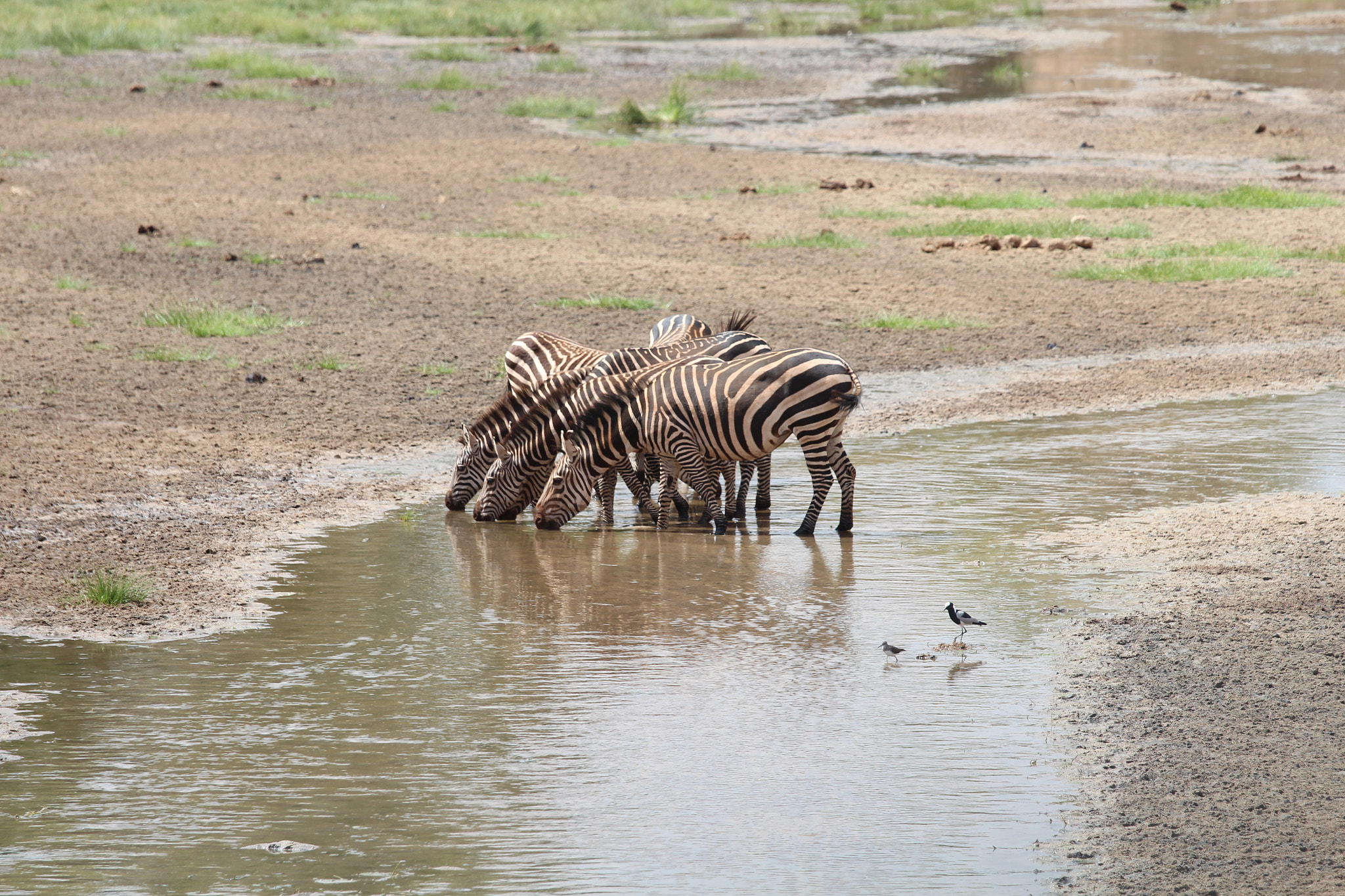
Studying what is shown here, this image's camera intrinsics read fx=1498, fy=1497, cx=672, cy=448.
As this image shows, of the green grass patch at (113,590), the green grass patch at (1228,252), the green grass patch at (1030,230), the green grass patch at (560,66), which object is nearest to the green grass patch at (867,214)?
the green grass patch at (1030,230)

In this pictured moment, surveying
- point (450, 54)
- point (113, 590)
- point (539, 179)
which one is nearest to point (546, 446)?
point (113, 590)

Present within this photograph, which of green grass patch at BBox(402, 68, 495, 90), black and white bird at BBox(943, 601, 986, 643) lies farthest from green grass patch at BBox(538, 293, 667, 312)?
green grass patch at BBox(402, 68, 495, 90)

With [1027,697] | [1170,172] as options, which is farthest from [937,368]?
[1170,172]

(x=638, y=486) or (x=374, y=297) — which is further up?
(x=374, y=297)

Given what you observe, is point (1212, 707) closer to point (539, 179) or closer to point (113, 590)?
point (113, 590)

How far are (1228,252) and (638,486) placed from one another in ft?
32.0

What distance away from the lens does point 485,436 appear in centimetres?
955

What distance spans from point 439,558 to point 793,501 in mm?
2456

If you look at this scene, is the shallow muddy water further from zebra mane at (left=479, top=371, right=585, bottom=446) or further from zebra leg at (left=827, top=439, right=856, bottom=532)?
zebra mane at (left=479, top=371, right=585, bottom=446)

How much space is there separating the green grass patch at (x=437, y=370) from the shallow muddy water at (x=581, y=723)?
3.28 metres

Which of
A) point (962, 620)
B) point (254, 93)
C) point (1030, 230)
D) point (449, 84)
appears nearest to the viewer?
point (962, 620)

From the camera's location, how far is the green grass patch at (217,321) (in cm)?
1309

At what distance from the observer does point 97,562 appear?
7.83 meters

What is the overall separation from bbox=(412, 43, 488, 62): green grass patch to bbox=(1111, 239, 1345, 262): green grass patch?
71.6ft
